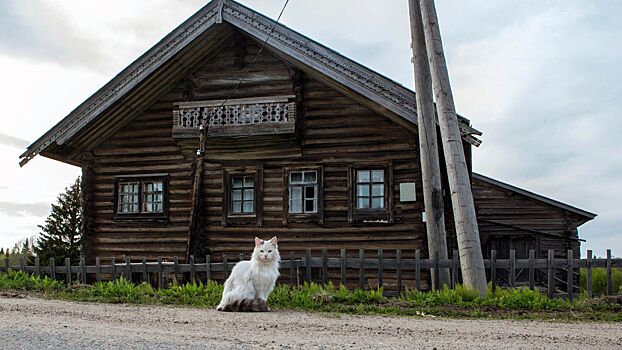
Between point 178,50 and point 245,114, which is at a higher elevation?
point 178,50

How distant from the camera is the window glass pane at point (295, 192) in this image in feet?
62.8

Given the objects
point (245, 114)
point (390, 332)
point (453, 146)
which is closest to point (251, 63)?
point (245, 114)

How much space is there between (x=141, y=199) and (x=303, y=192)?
5096 millimetres

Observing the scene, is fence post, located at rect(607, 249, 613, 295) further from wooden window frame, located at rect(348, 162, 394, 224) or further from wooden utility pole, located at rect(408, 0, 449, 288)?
wooden window frame, located at rect(348, 162, 394, 224)

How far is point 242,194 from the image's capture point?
19.7 m

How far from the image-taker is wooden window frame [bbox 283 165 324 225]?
18781 millimetres

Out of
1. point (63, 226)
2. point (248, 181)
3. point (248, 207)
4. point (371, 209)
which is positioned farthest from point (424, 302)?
point (63, 226)

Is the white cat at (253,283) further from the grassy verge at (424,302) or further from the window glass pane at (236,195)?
the window glass pane at (236,195)

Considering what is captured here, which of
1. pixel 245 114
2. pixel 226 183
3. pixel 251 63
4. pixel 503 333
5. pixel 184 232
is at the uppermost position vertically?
pixel 251 63

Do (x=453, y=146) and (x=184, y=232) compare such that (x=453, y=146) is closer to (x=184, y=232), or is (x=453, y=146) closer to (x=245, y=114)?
(x=245, y=114)

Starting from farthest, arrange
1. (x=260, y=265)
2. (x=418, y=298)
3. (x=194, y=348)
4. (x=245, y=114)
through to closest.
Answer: (x=245, y=114)
(x=418, y=298)
(x=260, y=265)
(x=194, y=348)

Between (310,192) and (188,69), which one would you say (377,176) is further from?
(188,69)

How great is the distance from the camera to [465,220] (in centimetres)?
1248

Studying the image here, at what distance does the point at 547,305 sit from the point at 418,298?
2155 millimetres
